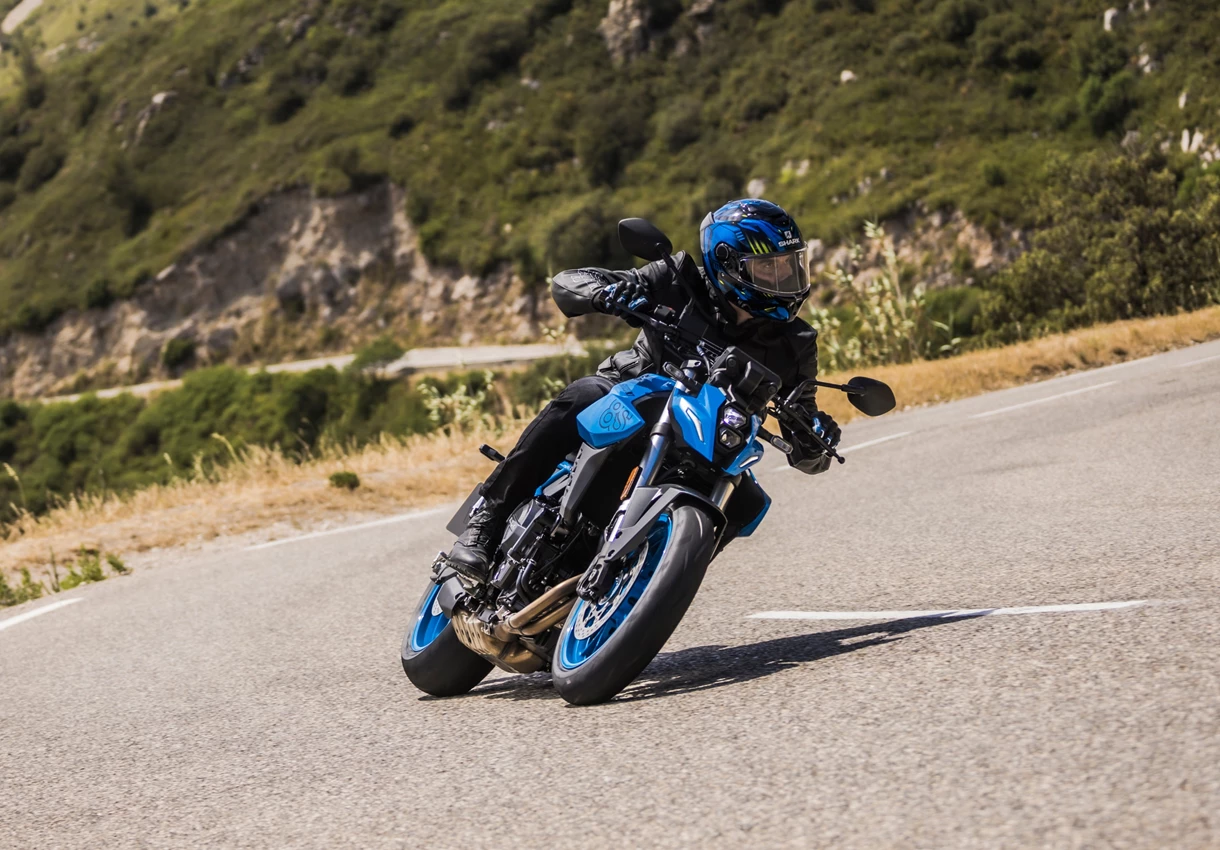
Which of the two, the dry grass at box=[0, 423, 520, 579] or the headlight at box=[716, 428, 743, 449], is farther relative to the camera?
the dry grass at box=[0, 423, 520, 579]

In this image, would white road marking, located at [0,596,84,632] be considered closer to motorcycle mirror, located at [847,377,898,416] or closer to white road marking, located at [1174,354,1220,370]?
motorcycle mirror, located at [847,377,898,416]

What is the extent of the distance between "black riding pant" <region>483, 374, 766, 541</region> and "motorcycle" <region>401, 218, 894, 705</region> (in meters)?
0.07

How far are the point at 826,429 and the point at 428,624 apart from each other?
73.7 inches

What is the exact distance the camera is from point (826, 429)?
4992mm

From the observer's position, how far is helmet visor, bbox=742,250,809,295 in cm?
483

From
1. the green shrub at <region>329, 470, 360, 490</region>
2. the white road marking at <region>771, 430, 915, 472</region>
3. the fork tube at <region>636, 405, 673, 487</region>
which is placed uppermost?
the fork tube at <region>636, 405, 673, 487</region>

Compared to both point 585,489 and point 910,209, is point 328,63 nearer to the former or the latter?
point 910,209

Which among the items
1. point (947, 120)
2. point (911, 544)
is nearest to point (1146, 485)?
point (911, 544)

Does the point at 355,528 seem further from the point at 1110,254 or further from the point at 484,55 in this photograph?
the point at 484,55

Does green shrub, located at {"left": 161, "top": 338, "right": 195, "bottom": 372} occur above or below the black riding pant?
below

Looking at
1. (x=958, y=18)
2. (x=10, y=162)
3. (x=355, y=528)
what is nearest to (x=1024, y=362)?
(x=355, y=528)

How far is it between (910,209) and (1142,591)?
2524 inches

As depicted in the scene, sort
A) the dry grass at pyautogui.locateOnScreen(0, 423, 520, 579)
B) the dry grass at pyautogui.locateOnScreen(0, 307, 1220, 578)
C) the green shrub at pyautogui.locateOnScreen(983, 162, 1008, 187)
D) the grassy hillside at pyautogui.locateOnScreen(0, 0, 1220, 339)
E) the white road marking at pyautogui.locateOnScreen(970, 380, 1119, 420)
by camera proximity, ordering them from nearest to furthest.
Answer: the dry grass at pyautogui.locateOnScreen(0, 423, 520, 579) < the dry grass at pyautogui.locateOnScreen(0, 307, 1220, 578) < the white road marking at pyautogui.locateOnScreen(970, 380, 1119, 420) < the green shrub at pyautogui.locateOnScreen(983, 162, 1008, 187) < the grassy hillside at pyautogui.locateOnScreen(0, 0, 1220, 339)

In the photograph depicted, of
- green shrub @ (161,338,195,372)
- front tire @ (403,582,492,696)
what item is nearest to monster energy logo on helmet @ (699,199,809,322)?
front tire @ (403,582,492,696)
